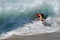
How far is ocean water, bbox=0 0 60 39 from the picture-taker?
3.71 ft

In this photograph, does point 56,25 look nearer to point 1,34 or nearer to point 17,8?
point 17,8

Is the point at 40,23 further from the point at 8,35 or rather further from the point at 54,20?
the point at 8,35

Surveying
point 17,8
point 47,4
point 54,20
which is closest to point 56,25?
point 54,20

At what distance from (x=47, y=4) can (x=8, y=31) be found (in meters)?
0.40

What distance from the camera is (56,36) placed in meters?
1.14

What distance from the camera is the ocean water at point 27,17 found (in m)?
1.13

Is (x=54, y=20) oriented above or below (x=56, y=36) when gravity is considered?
above

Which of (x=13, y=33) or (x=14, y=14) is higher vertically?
(x=14, y=14)

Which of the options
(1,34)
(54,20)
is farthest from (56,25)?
(1,34)

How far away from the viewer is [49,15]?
3.84 feet

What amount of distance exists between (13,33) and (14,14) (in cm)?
16

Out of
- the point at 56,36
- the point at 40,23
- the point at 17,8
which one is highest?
the point at 17,8

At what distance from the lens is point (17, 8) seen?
116cm

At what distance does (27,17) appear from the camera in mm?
1159
